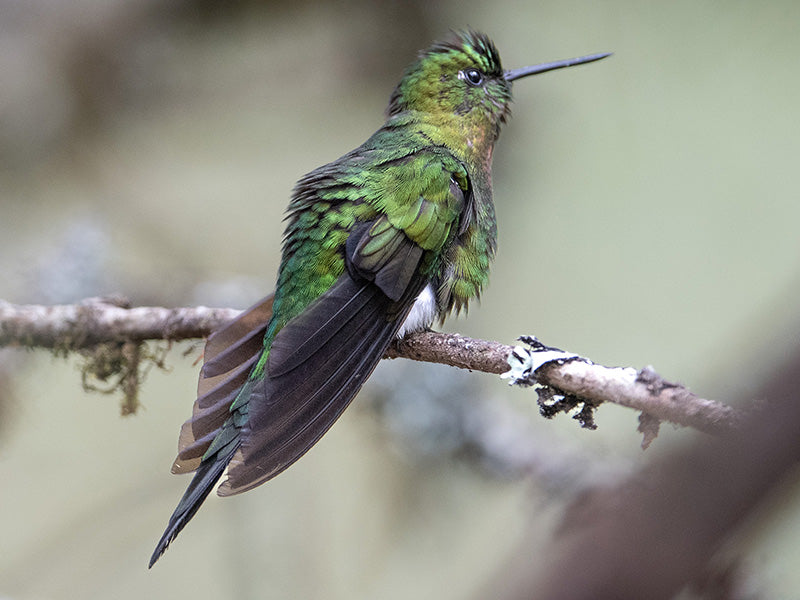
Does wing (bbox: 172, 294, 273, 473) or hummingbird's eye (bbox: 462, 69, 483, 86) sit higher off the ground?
hummingbird's eye (bbox: 462, 69, 483, 86)

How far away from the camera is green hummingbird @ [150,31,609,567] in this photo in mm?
2088

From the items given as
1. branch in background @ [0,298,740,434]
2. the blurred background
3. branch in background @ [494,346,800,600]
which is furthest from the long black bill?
branch in background @ [494,346,800,600]

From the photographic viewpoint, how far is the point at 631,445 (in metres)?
3.76

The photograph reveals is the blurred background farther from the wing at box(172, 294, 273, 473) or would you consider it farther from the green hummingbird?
the green hummingbird

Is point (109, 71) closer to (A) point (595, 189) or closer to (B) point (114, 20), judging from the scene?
(B) point (114, 20)

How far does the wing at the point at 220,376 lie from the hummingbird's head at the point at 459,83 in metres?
1.01

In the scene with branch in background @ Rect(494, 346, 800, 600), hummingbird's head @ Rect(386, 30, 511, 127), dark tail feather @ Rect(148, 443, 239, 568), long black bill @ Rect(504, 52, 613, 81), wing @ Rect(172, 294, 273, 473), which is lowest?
branch in background @ Rect(494, 346, 800, 600)

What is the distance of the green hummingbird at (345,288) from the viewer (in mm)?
2088

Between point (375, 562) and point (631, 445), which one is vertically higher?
point (631, 445)

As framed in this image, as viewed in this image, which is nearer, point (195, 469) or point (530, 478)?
point (195, 469)

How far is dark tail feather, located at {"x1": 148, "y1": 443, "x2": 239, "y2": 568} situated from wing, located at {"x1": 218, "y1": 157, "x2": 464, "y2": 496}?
4 cm

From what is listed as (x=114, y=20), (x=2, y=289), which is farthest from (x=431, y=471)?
(x=114, y=20)

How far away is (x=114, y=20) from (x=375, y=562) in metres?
2.95

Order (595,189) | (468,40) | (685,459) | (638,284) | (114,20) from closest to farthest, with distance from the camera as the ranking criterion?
(685,459) → (468,40) → (114,20) → (638,284) → (595,189)
